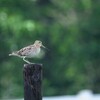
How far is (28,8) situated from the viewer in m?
24.8

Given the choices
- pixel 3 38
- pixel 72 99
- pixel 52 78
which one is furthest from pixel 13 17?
pixel 72 99

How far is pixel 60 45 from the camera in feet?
86.3

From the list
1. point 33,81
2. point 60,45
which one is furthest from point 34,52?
point 60,45

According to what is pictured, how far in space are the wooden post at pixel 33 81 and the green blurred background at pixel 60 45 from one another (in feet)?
43.3

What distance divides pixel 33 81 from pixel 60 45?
17.6 meters

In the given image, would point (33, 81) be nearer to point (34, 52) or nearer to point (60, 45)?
point (34, 52)

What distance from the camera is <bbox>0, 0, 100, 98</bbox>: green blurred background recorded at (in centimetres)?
2320

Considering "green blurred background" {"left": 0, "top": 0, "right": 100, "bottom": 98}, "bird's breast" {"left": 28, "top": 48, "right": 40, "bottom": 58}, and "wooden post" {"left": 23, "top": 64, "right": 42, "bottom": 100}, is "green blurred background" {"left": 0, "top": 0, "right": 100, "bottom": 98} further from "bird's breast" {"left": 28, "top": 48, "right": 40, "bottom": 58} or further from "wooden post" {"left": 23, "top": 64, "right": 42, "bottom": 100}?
"wooden post" {"left": 23, "top": 64, "right": 42, "bottom": 100}

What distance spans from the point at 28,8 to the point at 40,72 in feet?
52.9

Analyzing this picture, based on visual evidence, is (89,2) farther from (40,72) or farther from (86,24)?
(40,72)

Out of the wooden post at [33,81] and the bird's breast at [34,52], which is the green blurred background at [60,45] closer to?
Answer: the bird's breast at [34,52]

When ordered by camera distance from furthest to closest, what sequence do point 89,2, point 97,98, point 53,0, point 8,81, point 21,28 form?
point 53,0
point 89,2
point 8,81
point 21,28
point 97,98

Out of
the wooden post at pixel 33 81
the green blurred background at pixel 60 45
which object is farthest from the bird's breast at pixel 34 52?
the green blurred background at pixel 60 45

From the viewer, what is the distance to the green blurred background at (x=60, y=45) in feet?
76.1
